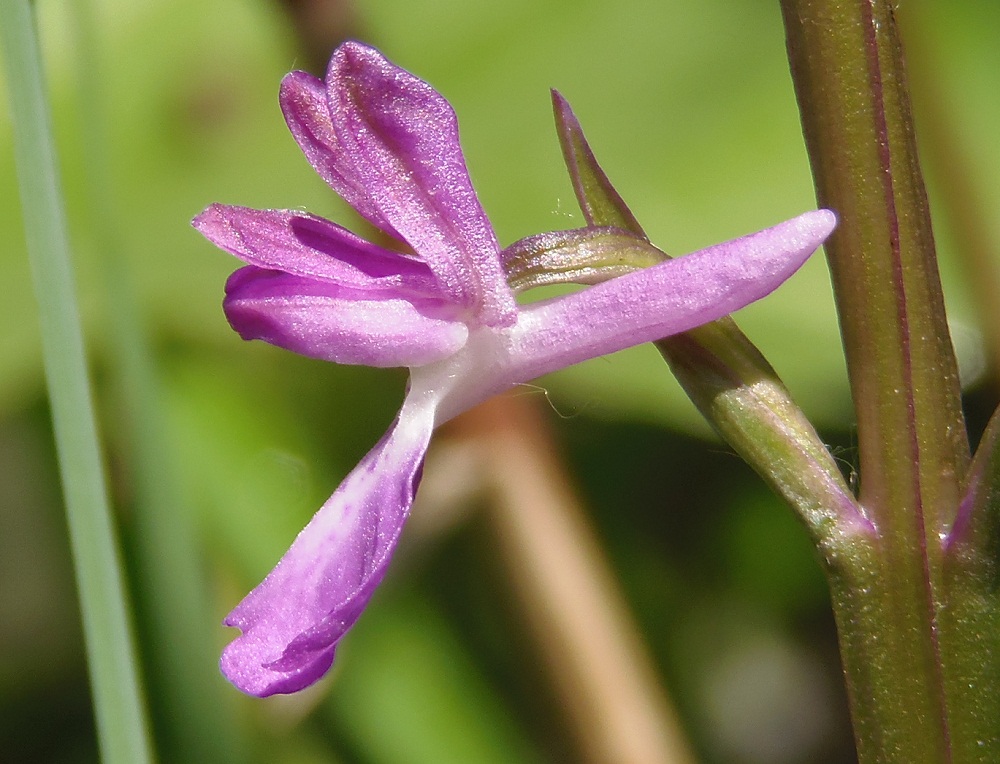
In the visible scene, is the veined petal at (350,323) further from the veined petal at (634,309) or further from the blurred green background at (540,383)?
the blurred green background at (540,383)

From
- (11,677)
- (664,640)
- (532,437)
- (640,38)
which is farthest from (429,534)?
(640,38)

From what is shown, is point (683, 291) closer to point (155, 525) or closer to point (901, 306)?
point (901, 306)

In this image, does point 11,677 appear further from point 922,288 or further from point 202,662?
point 922,288

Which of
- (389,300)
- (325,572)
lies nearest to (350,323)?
(389,300)

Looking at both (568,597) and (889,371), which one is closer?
(889,371)

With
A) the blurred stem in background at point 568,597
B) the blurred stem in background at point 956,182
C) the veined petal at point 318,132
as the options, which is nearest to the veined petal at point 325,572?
the veined petal at point 318,132

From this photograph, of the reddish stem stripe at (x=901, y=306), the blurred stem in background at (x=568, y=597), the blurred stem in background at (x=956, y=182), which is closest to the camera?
the reddish stem stripe at (x=901, y=306)
